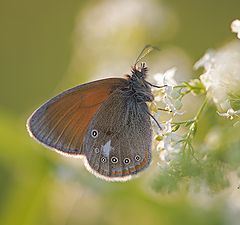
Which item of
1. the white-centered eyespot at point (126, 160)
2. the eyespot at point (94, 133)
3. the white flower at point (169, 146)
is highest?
the eyespot at point (94, 133)

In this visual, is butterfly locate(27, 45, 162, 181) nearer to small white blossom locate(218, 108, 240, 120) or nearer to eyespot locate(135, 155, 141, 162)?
eyespot locate(135, 155, 141, 162)

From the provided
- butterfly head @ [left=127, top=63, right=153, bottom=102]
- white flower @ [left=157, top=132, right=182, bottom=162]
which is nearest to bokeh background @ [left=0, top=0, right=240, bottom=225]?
white flower @ [left=157, top=132, right=182, bottom=162]

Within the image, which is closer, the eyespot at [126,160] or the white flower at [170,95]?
the white flower at [170,95]

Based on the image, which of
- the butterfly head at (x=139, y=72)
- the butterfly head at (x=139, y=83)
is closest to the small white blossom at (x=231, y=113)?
the butterfly head at (x=139, y=83)

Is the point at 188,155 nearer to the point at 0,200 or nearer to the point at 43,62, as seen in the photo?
the point at 0,200

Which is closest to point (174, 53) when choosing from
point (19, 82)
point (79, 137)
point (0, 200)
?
point (0, 200)

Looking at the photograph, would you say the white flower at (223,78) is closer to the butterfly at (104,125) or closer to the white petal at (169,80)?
the white petal at (169,80)

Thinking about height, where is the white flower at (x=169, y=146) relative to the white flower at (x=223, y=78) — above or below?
below
